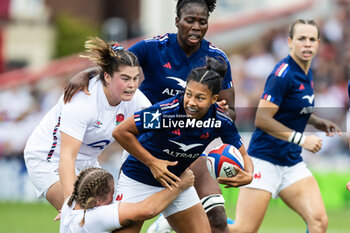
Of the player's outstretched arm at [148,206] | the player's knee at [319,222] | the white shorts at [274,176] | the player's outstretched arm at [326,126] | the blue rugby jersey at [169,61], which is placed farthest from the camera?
the player's outstretched arm at [326,126]

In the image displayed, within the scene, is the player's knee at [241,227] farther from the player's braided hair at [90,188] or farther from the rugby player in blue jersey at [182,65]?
the player's braided hair at [90,188]

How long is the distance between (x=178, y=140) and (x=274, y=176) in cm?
199

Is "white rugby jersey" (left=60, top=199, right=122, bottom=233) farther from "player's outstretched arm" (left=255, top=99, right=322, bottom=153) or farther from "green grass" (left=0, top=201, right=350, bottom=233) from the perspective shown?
"green grass" (left=0, top=201, right=350, bottom=233)

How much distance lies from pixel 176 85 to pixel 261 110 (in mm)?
1187

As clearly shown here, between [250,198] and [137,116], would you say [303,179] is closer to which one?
[250,198]

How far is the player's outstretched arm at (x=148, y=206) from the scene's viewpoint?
566 centimetres

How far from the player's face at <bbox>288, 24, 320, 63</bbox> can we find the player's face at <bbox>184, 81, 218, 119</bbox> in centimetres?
216

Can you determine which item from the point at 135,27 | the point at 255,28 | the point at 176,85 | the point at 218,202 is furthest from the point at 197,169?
the point at 135,27

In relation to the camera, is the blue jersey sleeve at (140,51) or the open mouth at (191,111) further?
the blue jersey sleeve at (140,51)

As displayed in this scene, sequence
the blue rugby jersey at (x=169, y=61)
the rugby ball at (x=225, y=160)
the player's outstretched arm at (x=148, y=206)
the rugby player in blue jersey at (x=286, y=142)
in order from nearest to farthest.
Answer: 1. the player's outstretched arm at (x=148, y=206)
2. the rugby ball at (x=225, y=160)
3. the blue rugby jersey at (x=169, y=61)
4. the rugby player in blue jersey at (x=286, y=142)

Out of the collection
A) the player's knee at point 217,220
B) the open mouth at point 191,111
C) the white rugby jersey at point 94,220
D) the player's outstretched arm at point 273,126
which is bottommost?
the player's knee at point 217,220

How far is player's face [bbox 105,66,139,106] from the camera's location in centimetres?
611

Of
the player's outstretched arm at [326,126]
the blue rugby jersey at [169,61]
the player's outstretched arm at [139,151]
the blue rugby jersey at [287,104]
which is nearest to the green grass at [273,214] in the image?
the player's outstretched arm at [326,126]

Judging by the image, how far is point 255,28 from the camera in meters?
19.6
